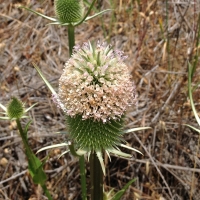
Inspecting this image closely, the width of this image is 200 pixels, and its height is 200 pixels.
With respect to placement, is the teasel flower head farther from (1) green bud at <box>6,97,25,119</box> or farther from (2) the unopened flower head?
(1) green bud at <box>6,97,25,119</box>

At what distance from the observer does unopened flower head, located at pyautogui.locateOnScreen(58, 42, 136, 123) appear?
5.60 feet

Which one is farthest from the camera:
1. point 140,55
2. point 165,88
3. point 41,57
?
point 41,57

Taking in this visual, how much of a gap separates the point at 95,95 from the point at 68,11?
823 millimetres

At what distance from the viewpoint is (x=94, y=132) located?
1855 millimetres

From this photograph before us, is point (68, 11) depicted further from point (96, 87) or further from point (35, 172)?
point (35, 172)

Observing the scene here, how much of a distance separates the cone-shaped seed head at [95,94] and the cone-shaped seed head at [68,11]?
50cm

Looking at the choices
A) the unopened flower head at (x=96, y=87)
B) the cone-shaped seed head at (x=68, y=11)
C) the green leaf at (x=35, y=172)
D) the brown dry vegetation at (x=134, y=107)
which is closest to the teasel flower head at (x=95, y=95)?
the unopened flower head at (x=96, y=87)

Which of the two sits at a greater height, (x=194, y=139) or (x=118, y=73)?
(x=118, y=73)

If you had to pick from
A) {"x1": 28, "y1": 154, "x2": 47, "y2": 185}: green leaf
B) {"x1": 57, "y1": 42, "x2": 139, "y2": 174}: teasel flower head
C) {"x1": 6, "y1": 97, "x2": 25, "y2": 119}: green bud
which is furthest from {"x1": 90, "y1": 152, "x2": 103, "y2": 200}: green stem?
{"x1": 6, "y1": 97, "x2": 25, "y2": 119}: green bud

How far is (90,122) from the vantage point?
182 cm

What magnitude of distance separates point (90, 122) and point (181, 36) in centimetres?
225

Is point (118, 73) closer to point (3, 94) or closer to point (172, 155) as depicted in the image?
point (172, 155)

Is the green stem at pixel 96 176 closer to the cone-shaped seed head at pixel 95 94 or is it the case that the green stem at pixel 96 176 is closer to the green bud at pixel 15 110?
the cone-shaped seed head at pixel 95 94

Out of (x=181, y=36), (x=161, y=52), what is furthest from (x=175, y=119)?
(x=181, y=36)
